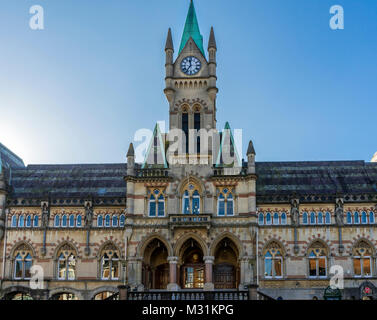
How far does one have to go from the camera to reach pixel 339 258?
53344 mm

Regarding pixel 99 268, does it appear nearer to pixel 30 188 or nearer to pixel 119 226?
pixel 119 226

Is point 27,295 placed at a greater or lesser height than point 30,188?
lesser

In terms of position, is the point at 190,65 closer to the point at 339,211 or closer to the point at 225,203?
the point at 225,203

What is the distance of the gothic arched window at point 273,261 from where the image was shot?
5362 centimetres

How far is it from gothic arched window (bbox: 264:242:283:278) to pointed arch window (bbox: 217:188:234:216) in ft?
18.4

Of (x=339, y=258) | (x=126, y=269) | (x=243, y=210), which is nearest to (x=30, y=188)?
(x=126, y=269)

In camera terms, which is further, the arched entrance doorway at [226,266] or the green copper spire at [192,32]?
the green copper spire at [192,32]

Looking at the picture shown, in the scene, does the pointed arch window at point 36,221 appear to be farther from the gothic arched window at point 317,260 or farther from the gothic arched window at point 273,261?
the gothic arched window at point 317,260

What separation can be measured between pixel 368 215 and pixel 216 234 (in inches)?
640

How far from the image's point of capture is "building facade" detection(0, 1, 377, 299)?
52.5m

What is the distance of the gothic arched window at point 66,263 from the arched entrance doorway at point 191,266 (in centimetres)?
1163

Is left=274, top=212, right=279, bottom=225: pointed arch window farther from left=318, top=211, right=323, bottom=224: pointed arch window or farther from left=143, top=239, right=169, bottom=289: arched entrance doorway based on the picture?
left=143, top=239, right=169, bottom=289: arched entrance doorway

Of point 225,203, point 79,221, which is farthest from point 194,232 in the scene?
point 79,221

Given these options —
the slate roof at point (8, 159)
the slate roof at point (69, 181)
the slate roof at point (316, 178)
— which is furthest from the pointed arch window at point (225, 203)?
the slate roof at point (8, 159)
